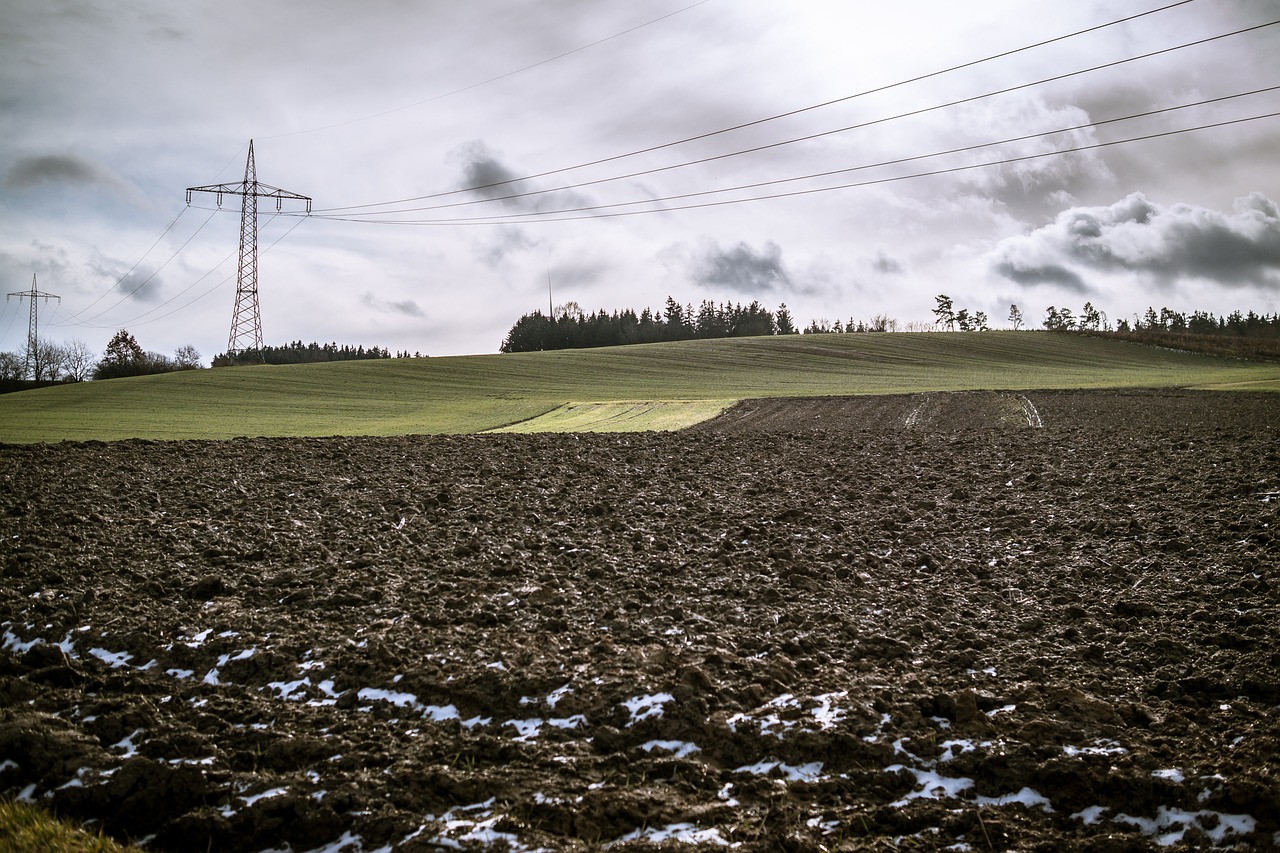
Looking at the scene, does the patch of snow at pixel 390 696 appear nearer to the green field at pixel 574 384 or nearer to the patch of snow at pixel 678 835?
the patch of snow at pixel 678 835

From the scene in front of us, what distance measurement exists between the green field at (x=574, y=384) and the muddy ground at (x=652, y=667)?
17.3m

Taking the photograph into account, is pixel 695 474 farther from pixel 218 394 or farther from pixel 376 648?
pixel 218 394

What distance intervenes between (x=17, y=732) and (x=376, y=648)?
8.07 feet

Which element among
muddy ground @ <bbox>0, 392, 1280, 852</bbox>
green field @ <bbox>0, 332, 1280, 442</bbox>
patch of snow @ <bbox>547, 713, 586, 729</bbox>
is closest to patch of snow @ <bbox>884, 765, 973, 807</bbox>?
muddy ground @ <bbox>0, 392, 1280, 852</bbox>

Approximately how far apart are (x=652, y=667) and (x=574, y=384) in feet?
140

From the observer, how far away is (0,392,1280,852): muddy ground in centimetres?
507

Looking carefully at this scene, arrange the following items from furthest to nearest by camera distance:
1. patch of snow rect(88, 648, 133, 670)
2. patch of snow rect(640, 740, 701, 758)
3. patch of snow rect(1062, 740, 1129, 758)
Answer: patch of snow rect(88, 648, 133, 670) < patch of snow rect(640, 740, 701, 758) < patch of snow rect(1062, 740, 1129, 758)

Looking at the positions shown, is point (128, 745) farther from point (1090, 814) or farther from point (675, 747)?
point (1090, 814)

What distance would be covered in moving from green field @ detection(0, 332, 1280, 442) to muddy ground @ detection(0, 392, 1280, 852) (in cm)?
1727

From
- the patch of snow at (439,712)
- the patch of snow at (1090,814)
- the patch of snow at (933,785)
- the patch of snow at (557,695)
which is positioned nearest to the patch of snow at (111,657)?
the patch of snow at (439,712)

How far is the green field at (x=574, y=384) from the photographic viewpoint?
3184cm

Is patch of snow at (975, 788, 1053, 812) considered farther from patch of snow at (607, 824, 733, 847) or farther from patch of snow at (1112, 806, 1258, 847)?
patch of snow at (607, 824, 733, 847)

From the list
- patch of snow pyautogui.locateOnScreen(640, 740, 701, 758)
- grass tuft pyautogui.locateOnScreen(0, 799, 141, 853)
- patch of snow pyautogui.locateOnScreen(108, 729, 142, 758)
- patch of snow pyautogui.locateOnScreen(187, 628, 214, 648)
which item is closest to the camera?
grass tuft pyautogui.locateOnScreen(0, 799, 141, 853)

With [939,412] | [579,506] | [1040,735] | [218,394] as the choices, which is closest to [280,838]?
[1040,735]
